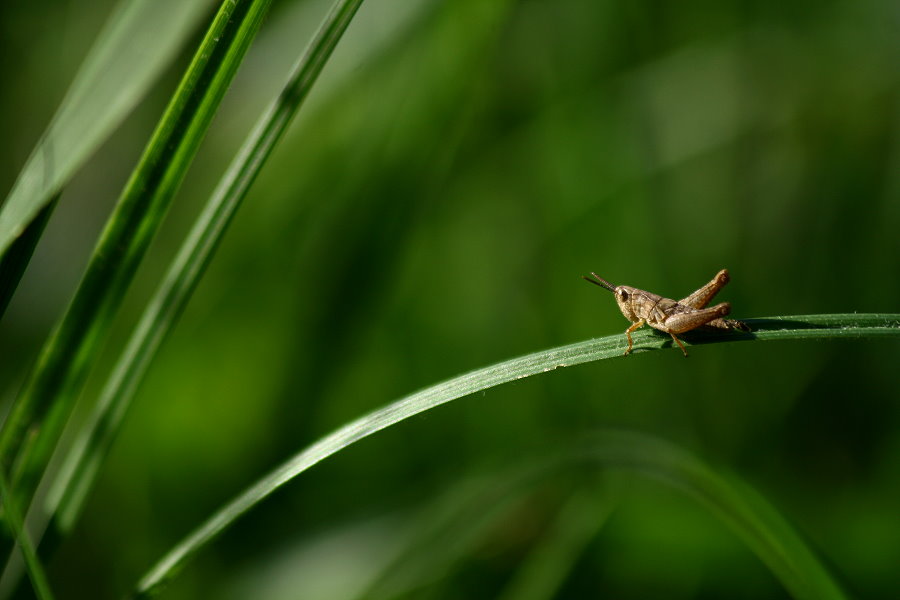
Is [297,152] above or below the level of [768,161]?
below

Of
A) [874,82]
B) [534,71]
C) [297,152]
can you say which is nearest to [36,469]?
[297,152]

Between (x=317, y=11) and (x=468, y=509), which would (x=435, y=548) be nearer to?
(x=468, y=509)

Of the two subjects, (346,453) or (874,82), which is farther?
(874,82)

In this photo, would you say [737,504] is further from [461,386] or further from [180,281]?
[180,281]

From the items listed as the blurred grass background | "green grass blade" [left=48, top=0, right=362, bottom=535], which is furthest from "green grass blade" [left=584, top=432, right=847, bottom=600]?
"green grass blade" [left=48, top=0, right=362, bottom=535]

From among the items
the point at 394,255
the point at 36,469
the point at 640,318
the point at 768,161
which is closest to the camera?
the point at 36,469

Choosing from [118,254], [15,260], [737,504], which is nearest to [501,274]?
[737,504]
